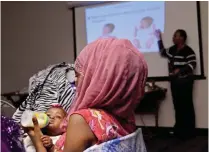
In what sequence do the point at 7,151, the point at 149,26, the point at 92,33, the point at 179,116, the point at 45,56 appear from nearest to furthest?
1. the point at 7,151
2. the point at 179,116
3. the point at 149,26
4. the point at 92,33
5. the point at 45,56

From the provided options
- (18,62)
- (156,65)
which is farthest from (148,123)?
(18,62)

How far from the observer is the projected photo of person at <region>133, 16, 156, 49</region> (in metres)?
4.34

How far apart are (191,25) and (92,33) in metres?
1.48

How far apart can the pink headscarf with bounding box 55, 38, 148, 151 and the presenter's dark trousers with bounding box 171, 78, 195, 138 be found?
3.00m

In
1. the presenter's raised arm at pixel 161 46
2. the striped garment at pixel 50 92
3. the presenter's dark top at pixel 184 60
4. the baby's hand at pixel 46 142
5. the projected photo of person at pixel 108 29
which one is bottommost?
the baby's hand at pixel 46 142

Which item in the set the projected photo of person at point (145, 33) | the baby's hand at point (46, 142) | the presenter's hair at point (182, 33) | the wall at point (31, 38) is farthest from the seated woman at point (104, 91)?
the wall at point (31, 38)

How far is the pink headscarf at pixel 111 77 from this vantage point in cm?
103

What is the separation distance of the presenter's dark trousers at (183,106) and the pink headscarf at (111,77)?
2996 millimetres

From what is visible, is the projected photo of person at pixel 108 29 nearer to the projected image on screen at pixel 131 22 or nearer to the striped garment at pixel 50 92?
the projected image on screen at pixel 131 22

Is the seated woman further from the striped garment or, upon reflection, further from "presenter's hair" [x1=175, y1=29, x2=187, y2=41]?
"presenter's hair" [x1=175, y1=29, x2=187, y2=41]

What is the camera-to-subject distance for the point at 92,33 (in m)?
4.75

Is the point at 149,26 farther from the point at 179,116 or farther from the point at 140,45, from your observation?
the point at 179,116

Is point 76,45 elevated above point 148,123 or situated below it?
above

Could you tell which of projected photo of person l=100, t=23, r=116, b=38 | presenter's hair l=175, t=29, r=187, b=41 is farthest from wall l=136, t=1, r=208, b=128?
projected photo of person l=100, t=23, r=116, b=38
